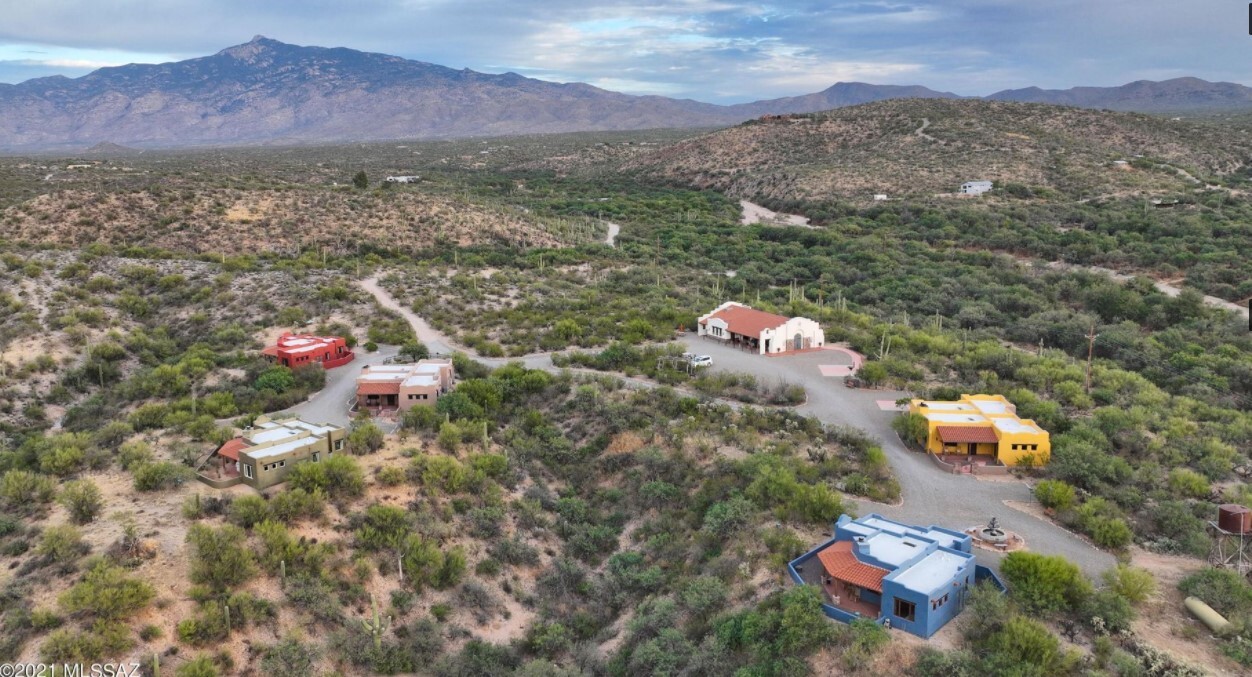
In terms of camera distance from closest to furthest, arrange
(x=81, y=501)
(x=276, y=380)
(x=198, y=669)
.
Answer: (x=198, y=669)
(x=81, y=501)
(x=276, y=380)

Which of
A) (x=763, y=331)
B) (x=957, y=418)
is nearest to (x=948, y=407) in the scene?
(x=957, y=418)

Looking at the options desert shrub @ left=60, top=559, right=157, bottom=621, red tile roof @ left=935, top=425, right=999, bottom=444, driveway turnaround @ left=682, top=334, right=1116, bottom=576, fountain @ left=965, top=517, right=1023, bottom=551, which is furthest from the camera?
red tile roof @ left=935, top=425, right=999, bottom=444

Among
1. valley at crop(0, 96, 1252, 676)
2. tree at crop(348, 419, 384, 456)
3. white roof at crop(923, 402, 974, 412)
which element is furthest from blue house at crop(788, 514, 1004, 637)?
tree at crop(348, 419, 384, 456)

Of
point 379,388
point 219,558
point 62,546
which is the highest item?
point 379,388

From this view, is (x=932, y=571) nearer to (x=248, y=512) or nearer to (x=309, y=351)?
(x=248, y=512)

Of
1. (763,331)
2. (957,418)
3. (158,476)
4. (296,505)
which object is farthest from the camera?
(763,331)

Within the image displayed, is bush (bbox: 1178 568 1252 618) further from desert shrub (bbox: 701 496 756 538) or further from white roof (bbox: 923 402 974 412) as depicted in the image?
desert shrub (bbox: 701 496 756 538)

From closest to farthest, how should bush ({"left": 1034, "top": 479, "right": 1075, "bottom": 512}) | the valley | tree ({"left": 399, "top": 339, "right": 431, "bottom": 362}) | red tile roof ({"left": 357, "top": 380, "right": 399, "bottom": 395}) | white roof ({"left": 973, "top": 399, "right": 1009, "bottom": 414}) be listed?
1. the valley
2. bush ({"left": 1034, "top": 479, "right": 1075, "bottom": 512})
3. white roof ({"left": 973, "top": 399, "right": 1009, "bottom": 414})
4. red tile roof ({"left": 357, "top": 380, "right": 399, "bottom": 395})
5. tree ({"left": 399, "top": 339, "right": 431, "bottom": 362})
